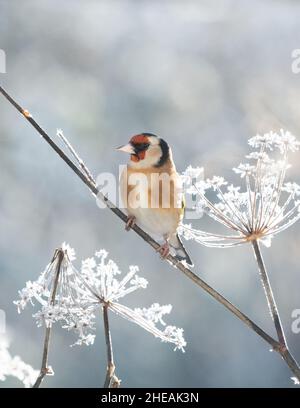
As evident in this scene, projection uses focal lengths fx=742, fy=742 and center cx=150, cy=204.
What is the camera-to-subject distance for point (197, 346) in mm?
8539

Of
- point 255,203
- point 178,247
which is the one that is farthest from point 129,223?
point 178,247

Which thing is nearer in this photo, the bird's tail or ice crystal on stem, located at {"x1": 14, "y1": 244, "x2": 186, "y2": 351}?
ice crystal on stem, located at {"x1": 14, "y1": 244, "x2": 186, "y2": 351}

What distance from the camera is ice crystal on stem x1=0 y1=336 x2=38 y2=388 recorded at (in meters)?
1.27

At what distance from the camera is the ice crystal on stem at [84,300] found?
6.22 ft

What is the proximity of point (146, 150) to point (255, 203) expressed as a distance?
873 millimetres

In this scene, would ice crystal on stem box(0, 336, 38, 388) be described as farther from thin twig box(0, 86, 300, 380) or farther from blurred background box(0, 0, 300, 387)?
blurred background box(0, 0, 300, 387)

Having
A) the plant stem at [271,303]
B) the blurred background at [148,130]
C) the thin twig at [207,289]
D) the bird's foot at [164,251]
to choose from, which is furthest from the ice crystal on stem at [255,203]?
the blurred background at [148,130]

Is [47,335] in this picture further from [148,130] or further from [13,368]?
[148,130]

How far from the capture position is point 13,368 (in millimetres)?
1321

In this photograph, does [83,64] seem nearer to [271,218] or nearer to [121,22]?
[121,22]

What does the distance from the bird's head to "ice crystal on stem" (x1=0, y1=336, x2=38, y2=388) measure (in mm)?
1662

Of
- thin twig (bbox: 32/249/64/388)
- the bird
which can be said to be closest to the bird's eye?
the bird

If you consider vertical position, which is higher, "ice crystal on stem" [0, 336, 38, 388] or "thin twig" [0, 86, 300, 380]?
"thin twig" [0, 86, 300, 380]
